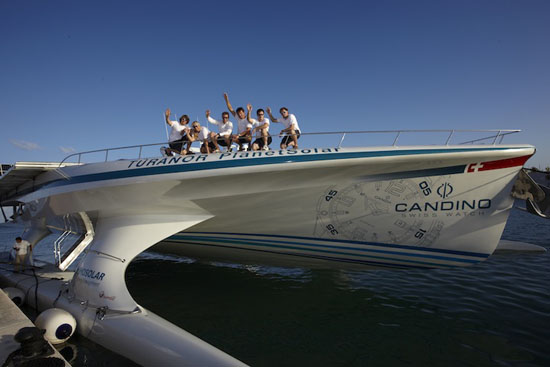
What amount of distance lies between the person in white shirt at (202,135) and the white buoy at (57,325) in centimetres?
358

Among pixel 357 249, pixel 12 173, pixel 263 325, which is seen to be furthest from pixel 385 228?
pixel 12 173

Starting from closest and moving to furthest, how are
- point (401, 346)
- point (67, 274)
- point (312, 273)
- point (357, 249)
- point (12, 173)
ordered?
1. point (401, 346)
2. point (357, 249)
3. point (12, 173)
4. point (67, 274)
5. point (312, 273)

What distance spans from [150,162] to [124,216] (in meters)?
1.27

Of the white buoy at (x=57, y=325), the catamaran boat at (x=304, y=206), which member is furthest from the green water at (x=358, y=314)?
the catamaran boat at (x=304, y=206)

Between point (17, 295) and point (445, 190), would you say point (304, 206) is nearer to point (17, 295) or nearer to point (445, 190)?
point (445, 190)

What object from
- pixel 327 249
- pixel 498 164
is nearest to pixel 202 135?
pixel 327 249

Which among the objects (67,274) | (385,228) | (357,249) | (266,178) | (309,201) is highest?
(266,178)

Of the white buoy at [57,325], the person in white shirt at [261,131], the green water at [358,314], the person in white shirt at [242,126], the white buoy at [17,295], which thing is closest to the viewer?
the green water at [358,314]

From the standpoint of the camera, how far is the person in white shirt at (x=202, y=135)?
5.47m

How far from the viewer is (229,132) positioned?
19.6 ft

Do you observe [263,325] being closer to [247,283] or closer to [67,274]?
[247,283]

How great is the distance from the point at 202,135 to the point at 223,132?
17.8 inches

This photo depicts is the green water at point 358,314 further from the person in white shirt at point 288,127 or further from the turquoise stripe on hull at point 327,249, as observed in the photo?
the person in white shirt at point 288,127

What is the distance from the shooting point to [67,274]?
6.91 meters
